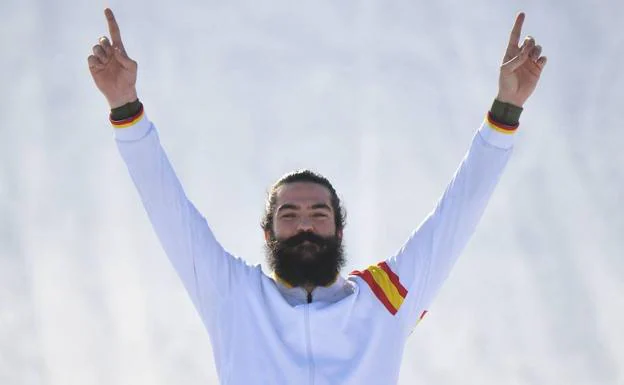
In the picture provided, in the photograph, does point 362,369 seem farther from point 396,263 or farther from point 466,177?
point 466,177

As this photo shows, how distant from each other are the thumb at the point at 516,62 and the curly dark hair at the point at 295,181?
210 centimetres

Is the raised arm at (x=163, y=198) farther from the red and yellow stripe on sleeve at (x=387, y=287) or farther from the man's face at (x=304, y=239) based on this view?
the red and yellow stripe on sleeve at (x=387, y=287)

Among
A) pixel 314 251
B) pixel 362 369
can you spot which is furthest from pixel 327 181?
pixel 362 369

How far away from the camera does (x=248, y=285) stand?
721 cm

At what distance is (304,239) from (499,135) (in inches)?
86.1

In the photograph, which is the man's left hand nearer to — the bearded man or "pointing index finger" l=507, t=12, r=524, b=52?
the bearded man

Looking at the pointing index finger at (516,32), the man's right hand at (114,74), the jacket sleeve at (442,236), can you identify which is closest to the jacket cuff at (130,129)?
the man's right hand at (114,74)

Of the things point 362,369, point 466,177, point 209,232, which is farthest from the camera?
point 466,177

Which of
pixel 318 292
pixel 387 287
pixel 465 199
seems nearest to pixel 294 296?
pixel 318 292

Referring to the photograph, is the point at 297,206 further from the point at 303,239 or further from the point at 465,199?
the point at 465,199

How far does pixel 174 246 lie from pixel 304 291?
1245 millimetres

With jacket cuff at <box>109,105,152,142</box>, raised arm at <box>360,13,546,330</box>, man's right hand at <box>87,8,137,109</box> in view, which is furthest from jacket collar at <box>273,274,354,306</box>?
man's right hand at <box>87,8,137,109</box>

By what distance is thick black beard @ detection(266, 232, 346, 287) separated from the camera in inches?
294

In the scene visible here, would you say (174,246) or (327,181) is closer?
(174,246)
